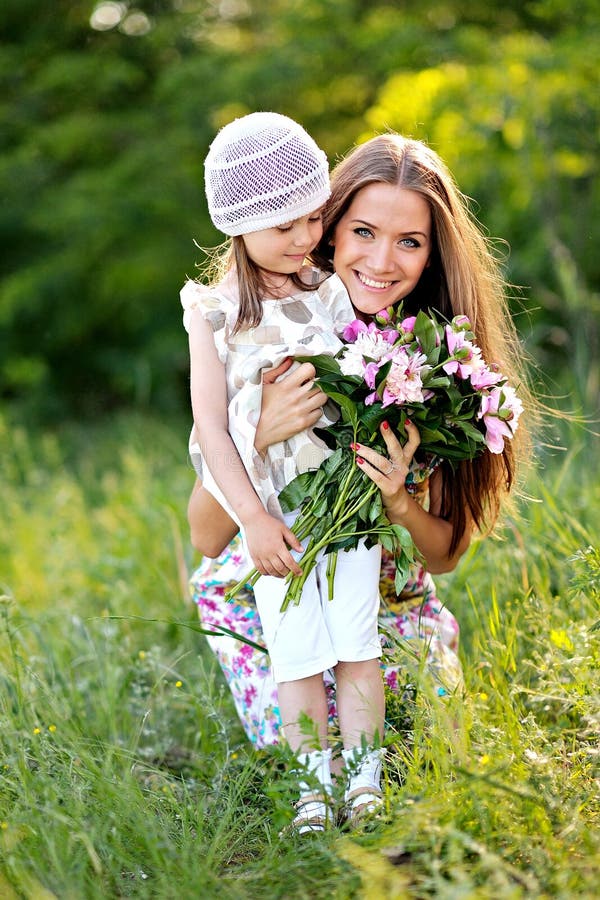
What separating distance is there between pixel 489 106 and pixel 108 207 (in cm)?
315

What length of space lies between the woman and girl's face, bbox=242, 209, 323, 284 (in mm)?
150

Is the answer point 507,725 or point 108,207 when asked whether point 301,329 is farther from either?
point 108,207

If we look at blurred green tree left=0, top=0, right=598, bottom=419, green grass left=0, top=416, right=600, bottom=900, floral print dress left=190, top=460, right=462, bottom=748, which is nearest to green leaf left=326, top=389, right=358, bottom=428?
floral print dress left=190, top=460, right=462, bottom=748

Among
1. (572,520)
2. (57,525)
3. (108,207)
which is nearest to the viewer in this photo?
(572,520)

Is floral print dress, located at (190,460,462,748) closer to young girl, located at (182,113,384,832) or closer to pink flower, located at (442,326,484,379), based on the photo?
young girl, located at (182,113,384,832)

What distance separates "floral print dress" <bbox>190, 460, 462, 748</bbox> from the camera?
2.61 meters

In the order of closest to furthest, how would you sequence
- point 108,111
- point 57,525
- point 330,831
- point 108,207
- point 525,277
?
point 330,831, point 57,525, point 525,277, point 108,207, point 108,111

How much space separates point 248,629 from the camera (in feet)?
8.82

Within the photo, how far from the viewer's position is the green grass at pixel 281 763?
1.87m

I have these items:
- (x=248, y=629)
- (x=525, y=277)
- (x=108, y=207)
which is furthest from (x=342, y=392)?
(x=108, y=207)

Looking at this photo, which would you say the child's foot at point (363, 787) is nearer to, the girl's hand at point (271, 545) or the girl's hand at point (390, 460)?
the girl's hand at point (271, 545)

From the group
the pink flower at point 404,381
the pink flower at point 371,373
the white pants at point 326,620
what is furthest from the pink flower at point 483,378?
the white pants at point 326,620

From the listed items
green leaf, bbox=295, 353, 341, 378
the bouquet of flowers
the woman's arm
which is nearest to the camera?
the bouquet of flowers

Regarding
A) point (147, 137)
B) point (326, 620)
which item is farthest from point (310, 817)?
point (147, 137)
